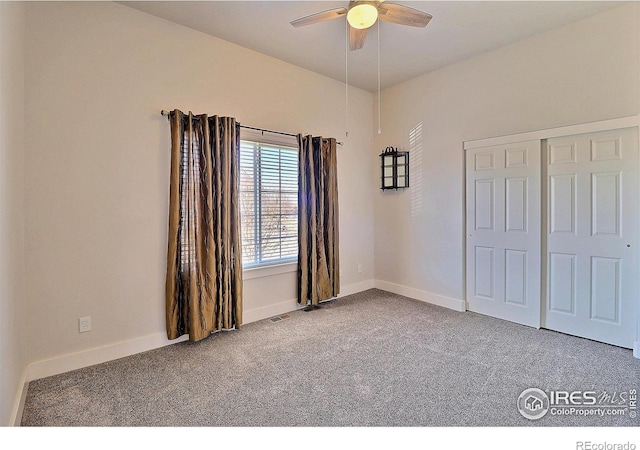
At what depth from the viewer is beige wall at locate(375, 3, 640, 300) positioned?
2816mm

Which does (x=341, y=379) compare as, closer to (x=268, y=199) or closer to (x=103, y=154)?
(x=268, y=199)

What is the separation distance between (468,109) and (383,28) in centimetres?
145

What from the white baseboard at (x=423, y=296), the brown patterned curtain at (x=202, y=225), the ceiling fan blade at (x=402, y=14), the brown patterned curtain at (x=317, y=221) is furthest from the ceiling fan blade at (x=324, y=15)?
the white baseboard at (x=423, y=296)

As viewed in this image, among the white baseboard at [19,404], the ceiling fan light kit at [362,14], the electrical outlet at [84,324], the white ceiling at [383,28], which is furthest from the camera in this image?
the white ceiling at [383,28]

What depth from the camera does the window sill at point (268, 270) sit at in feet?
11.5

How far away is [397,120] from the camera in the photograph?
4535 mm

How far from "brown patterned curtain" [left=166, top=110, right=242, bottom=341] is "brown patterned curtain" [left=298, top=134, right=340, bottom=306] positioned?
35.3 inches

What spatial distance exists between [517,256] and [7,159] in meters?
4.33

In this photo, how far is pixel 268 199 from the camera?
367 centimetres

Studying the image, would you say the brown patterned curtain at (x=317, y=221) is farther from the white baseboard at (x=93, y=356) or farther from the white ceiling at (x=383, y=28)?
the white baseboard at (x=93, y=356)

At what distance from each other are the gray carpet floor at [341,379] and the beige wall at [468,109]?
4.14ft

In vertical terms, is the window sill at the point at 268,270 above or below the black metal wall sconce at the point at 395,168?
below

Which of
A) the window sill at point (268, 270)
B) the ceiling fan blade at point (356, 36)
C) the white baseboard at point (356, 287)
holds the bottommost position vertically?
the white baseboard at point (356, 287)
